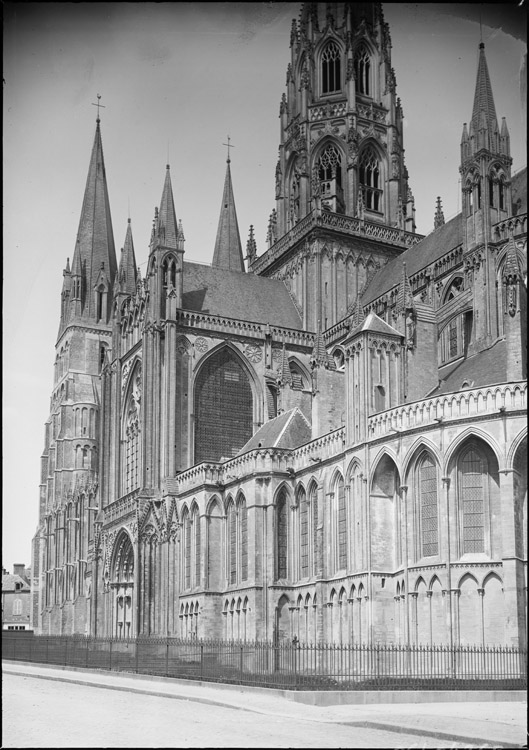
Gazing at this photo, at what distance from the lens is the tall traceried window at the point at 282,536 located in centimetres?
4359

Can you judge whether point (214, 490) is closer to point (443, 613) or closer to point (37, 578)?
point (443, 613)

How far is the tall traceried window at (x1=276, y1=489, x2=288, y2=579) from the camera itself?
43.6 m

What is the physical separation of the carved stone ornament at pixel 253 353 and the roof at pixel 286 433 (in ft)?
26.3

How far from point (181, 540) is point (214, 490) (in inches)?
156

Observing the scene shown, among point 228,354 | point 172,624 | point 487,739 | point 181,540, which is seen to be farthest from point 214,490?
point 487,739

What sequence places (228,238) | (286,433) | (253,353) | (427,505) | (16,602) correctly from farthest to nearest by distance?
1. (16,602)
2. (228,238)
3. (253,353)
4. (286,433)
5. (427,505)

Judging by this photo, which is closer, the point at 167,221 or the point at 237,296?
the point at 167,221

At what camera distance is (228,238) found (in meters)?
86.4

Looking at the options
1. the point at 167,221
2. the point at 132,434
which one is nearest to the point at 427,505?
the point at 167,221

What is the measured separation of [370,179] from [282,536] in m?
28.0

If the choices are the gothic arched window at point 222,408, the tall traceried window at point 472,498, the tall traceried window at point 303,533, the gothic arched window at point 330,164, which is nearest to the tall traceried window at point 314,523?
the tall traceried window at point 303,533

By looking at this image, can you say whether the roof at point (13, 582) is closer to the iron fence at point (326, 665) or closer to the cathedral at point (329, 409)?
the cathedral at point (329, 409)

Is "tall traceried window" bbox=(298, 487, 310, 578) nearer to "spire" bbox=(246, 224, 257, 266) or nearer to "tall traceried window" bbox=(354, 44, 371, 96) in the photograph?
"tall traceried window" bbox=(354, 44, 371, 96)

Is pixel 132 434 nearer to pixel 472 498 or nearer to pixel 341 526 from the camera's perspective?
pixel 341 526
